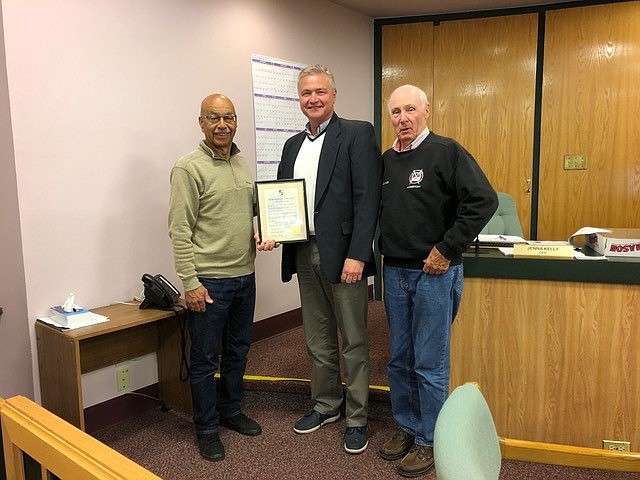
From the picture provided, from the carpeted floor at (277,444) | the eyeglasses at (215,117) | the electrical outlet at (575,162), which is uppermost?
the eyeglasses at (215,117)

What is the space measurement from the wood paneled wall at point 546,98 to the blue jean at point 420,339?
2.54m

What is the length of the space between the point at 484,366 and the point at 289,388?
1.00m

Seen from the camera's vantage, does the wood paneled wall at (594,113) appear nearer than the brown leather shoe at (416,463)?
No

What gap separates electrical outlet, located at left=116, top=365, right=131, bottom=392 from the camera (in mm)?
2678

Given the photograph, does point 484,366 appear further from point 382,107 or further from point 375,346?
point 382,107

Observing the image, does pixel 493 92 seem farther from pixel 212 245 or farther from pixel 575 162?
pixel 212 245

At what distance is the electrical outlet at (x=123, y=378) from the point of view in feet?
8.79

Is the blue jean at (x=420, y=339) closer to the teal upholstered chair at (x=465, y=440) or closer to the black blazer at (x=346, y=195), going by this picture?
the black blazer at (x=346, y=195)

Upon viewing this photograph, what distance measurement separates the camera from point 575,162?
13.8 ft

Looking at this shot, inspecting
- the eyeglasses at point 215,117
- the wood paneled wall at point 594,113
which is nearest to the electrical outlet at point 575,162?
the wood paneled wall at point 594,113

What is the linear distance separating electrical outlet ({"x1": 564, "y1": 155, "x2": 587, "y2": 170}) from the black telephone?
3204 mm

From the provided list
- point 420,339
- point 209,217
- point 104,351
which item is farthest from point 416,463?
point 104,351

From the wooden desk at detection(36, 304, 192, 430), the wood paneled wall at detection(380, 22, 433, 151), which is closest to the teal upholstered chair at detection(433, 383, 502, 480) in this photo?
the wooden desk at detection(36, 304, 192, 430)

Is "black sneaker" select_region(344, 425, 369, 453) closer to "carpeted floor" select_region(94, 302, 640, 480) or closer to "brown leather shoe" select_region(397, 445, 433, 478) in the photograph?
"carpeted floor" select_region(94, 302, 640, 480)
